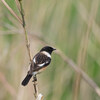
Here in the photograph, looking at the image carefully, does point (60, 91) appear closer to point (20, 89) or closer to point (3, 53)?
point (20, 89)

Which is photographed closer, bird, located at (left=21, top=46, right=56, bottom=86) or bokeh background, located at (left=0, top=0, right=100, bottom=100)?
bird, located at (left=21, top=46, right=56, bottom=86)

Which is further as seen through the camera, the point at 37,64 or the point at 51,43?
the point at 51,43

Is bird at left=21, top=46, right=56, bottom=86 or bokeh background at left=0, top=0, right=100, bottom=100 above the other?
bird at left=21, top=46, right=56, bottom=86

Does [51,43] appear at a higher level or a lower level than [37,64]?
lower

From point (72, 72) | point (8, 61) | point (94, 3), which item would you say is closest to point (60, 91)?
point (72, 72)

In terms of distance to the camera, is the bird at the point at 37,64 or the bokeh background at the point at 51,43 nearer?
the bird at the point at 37,64

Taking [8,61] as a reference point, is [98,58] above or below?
below

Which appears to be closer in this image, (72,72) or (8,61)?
(8,61)

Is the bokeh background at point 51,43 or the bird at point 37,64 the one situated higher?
the bird at point 37,64
